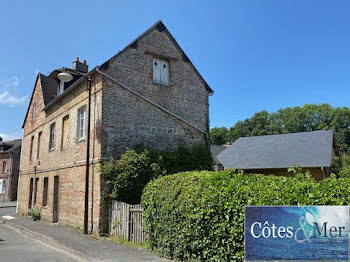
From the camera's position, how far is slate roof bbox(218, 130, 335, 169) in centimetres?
2420

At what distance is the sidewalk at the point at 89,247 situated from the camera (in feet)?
26.6

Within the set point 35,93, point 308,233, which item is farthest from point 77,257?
point 35,93

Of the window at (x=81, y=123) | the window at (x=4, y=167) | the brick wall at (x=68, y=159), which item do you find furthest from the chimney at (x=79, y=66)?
the window at (x=4, y=167)

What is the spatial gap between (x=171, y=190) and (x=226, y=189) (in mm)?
2105

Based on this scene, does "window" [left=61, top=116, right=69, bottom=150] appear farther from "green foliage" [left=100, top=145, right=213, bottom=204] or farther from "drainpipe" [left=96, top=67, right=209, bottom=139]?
"green foliage" [left=100, top=145, right=213, bottom=204]

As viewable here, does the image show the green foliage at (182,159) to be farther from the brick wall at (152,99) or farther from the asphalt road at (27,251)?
the asphalt road at (27,251)

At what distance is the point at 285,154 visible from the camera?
26531 millimetres

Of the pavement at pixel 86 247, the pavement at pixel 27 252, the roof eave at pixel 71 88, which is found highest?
the roof eave at pixel 71 88

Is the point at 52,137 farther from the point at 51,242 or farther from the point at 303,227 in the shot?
the point at 303,227

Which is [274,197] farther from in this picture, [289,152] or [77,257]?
[289,152]

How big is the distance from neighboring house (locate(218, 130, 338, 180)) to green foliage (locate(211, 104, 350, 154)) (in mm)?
29629

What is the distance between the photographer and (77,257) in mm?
8695

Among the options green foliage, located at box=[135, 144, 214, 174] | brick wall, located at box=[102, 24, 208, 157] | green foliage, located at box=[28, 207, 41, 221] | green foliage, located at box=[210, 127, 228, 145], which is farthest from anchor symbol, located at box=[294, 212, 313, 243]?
green foliage, located at box=[210, 127, 228, 145]

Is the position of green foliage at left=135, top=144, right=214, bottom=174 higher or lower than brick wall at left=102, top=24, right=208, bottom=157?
lower
